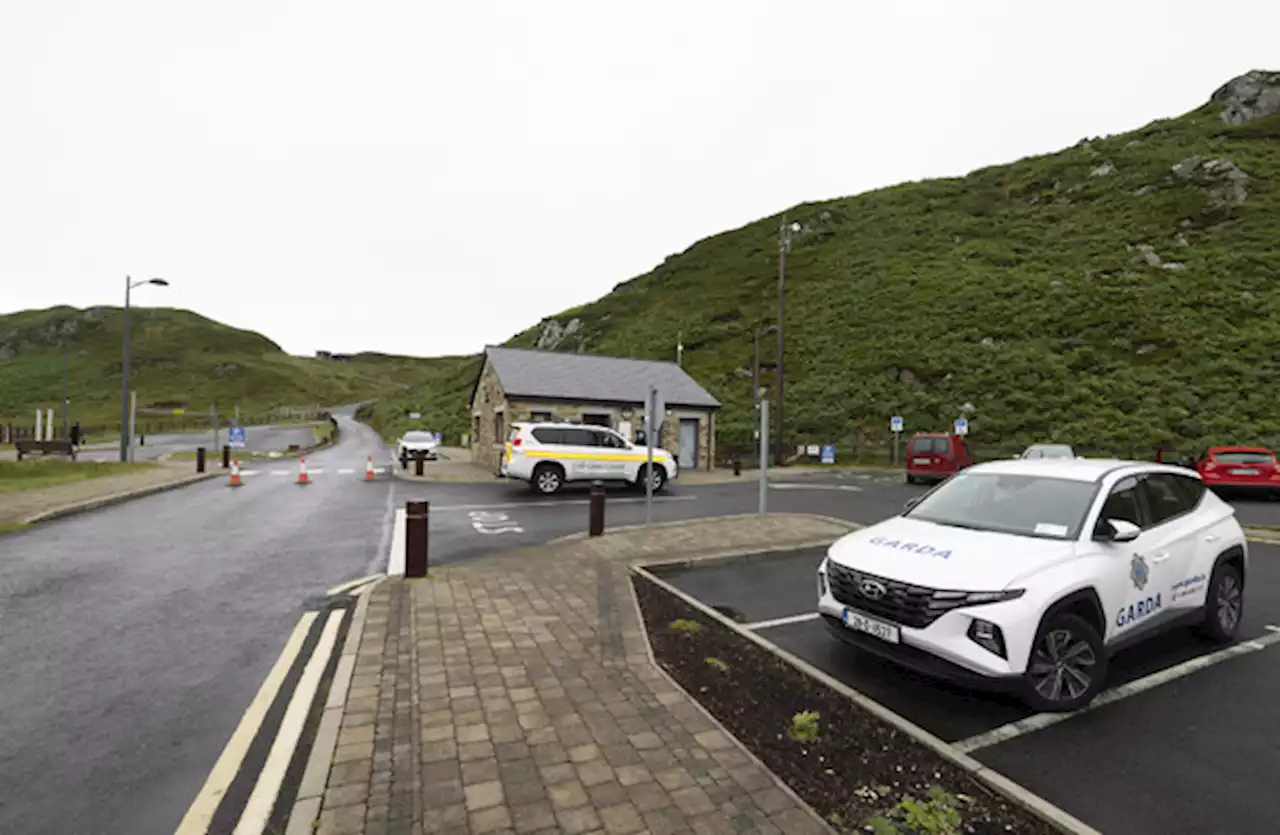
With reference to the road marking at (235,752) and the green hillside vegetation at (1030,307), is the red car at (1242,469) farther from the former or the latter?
the road marking at (235,752)

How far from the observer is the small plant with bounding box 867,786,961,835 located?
107 inches

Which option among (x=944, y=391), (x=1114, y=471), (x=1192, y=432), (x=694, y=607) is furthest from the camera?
(x=944, y=391)

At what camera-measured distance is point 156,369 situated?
134250mm

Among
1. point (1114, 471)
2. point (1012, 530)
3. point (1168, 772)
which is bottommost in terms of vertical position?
point (1168, 772)

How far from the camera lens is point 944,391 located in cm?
3622

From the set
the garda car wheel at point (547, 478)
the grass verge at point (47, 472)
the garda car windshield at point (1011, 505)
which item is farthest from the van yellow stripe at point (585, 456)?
the grass verge at point (47, 472)

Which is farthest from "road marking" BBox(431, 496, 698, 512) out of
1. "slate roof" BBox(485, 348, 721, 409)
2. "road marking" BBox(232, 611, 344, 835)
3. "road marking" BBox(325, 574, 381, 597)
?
"road marking" BBox(232, 611, 344, 835)

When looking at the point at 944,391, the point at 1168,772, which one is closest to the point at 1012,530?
the point at 1168,772

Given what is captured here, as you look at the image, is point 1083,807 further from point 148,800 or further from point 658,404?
point 658,404

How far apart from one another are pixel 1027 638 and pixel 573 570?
16.7 feet

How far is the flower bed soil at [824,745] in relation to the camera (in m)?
2.90

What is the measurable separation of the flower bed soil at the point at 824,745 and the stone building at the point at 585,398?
18.3m

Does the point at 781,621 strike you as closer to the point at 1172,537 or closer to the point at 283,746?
the point at 1172,537

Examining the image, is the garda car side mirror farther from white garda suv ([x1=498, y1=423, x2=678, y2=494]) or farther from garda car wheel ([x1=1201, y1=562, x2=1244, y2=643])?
white garda suv ([x1=498, y1=423, x2=678, y2=494])
